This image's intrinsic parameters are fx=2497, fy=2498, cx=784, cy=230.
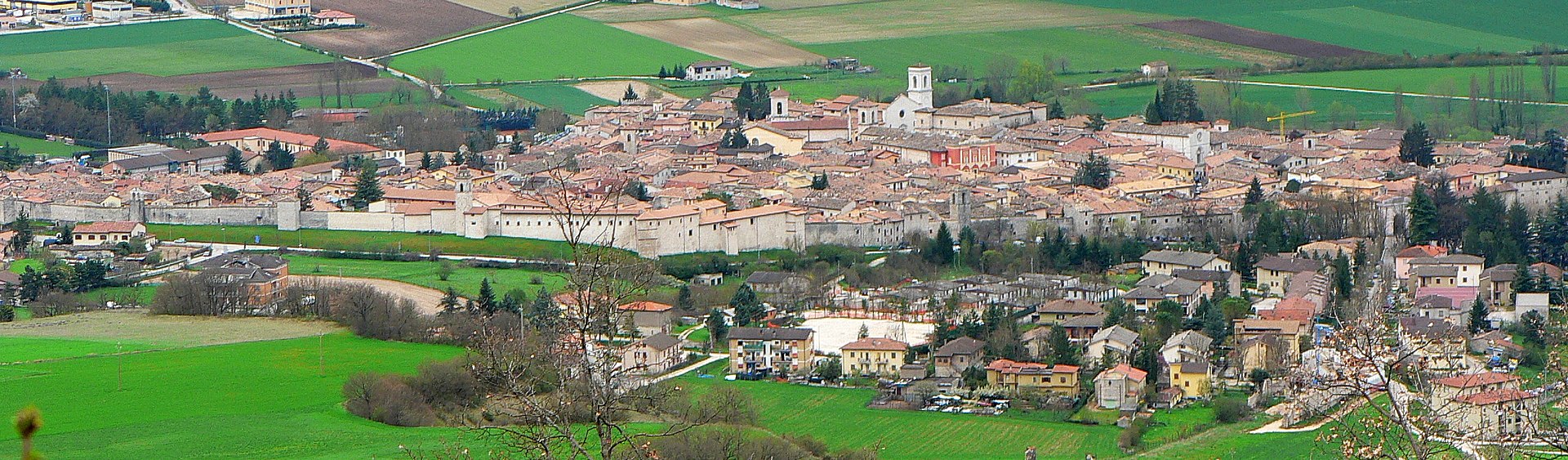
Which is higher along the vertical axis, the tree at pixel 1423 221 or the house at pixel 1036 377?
the tree at pixel 1423 221

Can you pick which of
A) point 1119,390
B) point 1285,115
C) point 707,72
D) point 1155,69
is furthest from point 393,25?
point 1119,390

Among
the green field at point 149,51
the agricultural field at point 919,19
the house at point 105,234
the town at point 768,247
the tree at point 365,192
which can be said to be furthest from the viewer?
the agricultural field at point 919,19

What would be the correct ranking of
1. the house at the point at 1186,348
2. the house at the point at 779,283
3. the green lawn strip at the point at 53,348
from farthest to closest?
the house at the point at 779,283 < the green lawn strip at the point at 53,348 < the house at the point at 1186,348

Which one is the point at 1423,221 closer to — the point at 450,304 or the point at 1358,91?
the point at 450,304

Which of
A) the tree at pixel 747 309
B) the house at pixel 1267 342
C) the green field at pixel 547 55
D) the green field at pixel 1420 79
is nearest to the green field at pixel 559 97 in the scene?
the green field at pixel 547 55

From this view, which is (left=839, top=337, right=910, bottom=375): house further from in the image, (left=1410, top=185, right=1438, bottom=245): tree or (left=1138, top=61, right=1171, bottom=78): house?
(left=1138, top=61, right=1171, bottom=78): house

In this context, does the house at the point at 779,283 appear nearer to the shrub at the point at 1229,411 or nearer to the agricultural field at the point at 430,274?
the agricultural field at the point at 430,274

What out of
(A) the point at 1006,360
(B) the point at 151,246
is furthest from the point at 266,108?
(A) the point at 1006,360
